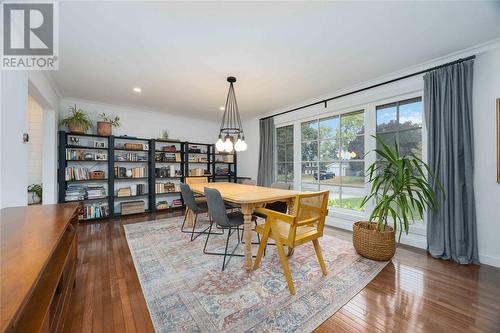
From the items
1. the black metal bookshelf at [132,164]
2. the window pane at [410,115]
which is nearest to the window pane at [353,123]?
the window pane at [410,115]

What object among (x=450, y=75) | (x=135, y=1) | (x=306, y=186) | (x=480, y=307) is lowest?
(x=480, y=307)

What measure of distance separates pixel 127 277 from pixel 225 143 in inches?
71.8

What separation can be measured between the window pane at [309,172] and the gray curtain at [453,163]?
5.76ft

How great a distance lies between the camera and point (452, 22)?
5.89 feet

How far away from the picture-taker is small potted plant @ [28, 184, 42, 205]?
3514 millimetres

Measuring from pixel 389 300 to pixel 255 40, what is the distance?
8.48ft

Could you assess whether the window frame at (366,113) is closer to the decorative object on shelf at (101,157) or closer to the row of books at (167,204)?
the row of books at (167,204)

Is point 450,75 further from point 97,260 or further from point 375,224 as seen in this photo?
point 97,260

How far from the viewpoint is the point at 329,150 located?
12.1ft

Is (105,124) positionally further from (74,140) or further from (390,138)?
(390,138)

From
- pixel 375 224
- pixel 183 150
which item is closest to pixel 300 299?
pixel 375 224

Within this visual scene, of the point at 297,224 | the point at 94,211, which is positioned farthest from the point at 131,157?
the point at 297,224

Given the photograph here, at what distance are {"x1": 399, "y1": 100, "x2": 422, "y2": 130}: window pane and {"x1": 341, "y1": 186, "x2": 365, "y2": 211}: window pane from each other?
1.10 meters

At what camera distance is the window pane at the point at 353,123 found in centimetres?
322
